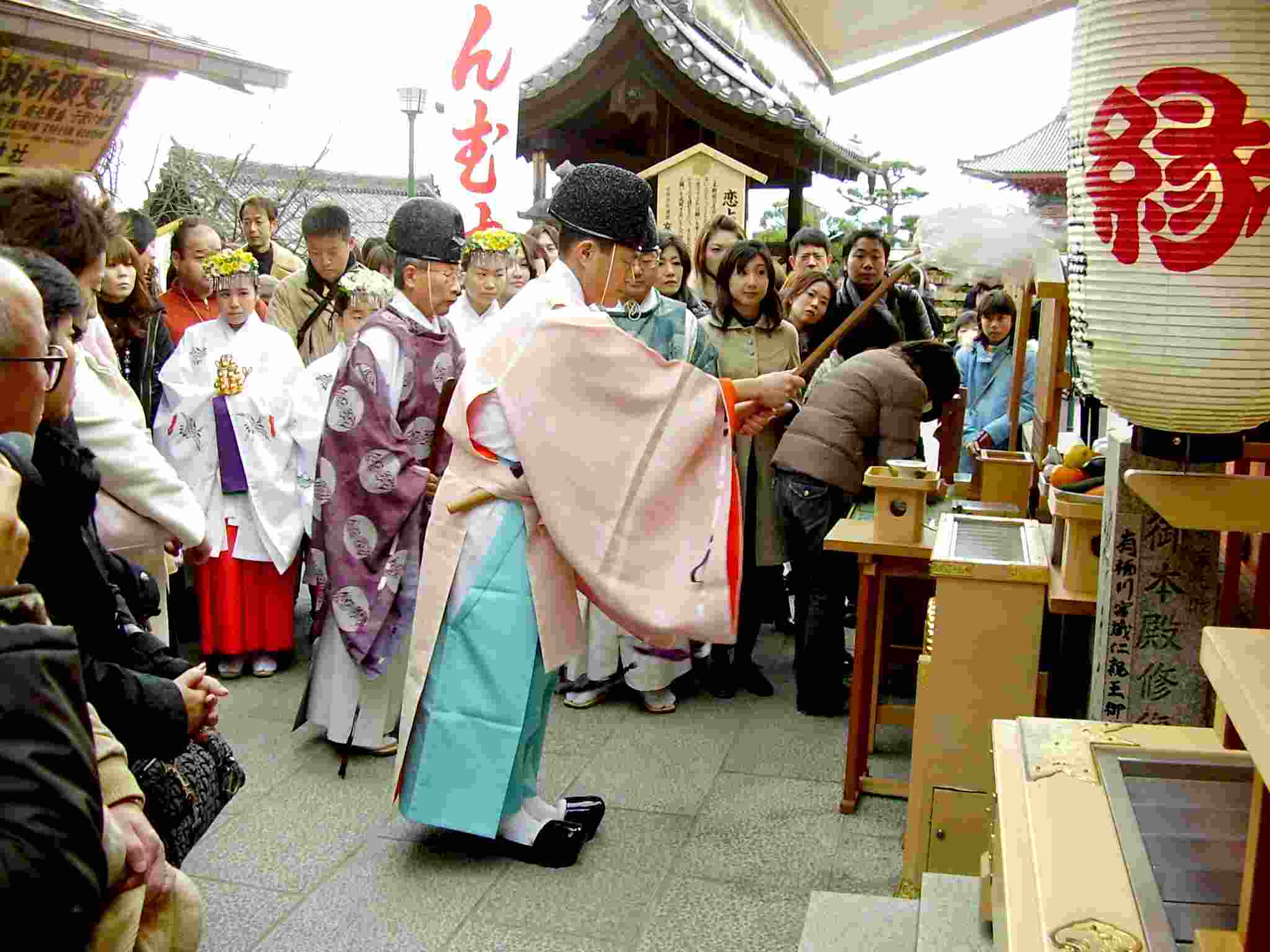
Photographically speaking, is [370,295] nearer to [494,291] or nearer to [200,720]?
[494,291]

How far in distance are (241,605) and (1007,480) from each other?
370 cm

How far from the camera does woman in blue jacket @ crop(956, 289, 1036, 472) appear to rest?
7879 mm

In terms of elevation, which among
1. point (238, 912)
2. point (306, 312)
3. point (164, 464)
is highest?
point (306, 312)

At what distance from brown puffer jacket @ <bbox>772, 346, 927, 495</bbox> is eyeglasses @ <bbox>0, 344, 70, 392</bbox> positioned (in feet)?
11.4

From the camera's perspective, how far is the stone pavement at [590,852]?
354 cm

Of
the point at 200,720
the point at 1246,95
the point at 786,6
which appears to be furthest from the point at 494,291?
the point at 786,6

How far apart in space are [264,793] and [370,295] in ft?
7.47

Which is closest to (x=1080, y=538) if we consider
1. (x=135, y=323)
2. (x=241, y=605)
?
(x=241, y=605)

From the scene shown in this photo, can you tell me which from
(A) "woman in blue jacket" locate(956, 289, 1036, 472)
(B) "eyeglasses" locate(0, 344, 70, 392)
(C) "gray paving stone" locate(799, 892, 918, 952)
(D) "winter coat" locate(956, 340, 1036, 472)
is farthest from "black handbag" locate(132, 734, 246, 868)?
(D) "winter coat" locate(956, 340, 1036, 472)

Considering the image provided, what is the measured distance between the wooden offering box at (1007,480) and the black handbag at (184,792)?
3.61 m

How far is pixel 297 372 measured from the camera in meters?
6.10

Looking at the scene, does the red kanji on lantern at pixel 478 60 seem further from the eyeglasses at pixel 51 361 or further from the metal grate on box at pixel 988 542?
the eyeglasses at pixel 51 361

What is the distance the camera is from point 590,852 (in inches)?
161

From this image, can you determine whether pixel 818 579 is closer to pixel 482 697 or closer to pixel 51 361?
pixel 482 697
